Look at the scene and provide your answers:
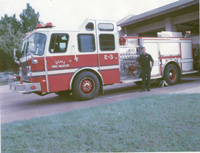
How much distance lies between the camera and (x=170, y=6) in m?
15.2

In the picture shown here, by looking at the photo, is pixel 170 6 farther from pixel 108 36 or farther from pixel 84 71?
pixel 84 71

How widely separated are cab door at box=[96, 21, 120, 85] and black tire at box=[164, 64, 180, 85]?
117 inches

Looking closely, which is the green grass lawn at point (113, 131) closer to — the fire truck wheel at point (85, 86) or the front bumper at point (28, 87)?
the front bumper at point (28, 87)

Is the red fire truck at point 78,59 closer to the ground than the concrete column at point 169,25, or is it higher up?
closer to the ground

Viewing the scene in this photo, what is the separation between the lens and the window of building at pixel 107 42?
816 centimetres

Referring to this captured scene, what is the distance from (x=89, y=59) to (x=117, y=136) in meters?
4.68

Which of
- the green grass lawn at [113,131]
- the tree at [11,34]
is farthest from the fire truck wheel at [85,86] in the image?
the tree at [11,34]

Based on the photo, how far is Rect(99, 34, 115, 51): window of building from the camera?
816 centimetres

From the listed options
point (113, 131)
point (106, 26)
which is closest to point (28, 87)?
point (106, 26)

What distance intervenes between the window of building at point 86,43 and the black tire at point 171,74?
425cm

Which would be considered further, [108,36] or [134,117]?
[108,36]

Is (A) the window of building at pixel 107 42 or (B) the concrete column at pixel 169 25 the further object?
(B) the concrete column at pixel 169 25

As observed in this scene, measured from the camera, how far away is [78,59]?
7.57m

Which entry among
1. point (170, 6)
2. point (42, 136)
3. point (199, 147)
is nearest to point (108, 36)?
point (42, 136)
